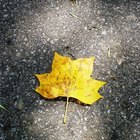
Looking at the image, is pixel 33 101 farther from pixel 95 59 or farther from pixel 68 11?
pixel 68 11

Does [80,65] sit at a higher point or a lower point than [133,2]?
lower

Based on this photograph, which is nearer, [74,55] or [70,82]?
[70,82]

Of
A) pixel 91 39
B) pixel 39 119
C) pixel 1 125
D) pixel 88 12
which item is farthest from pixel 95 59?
pixel 1 125
